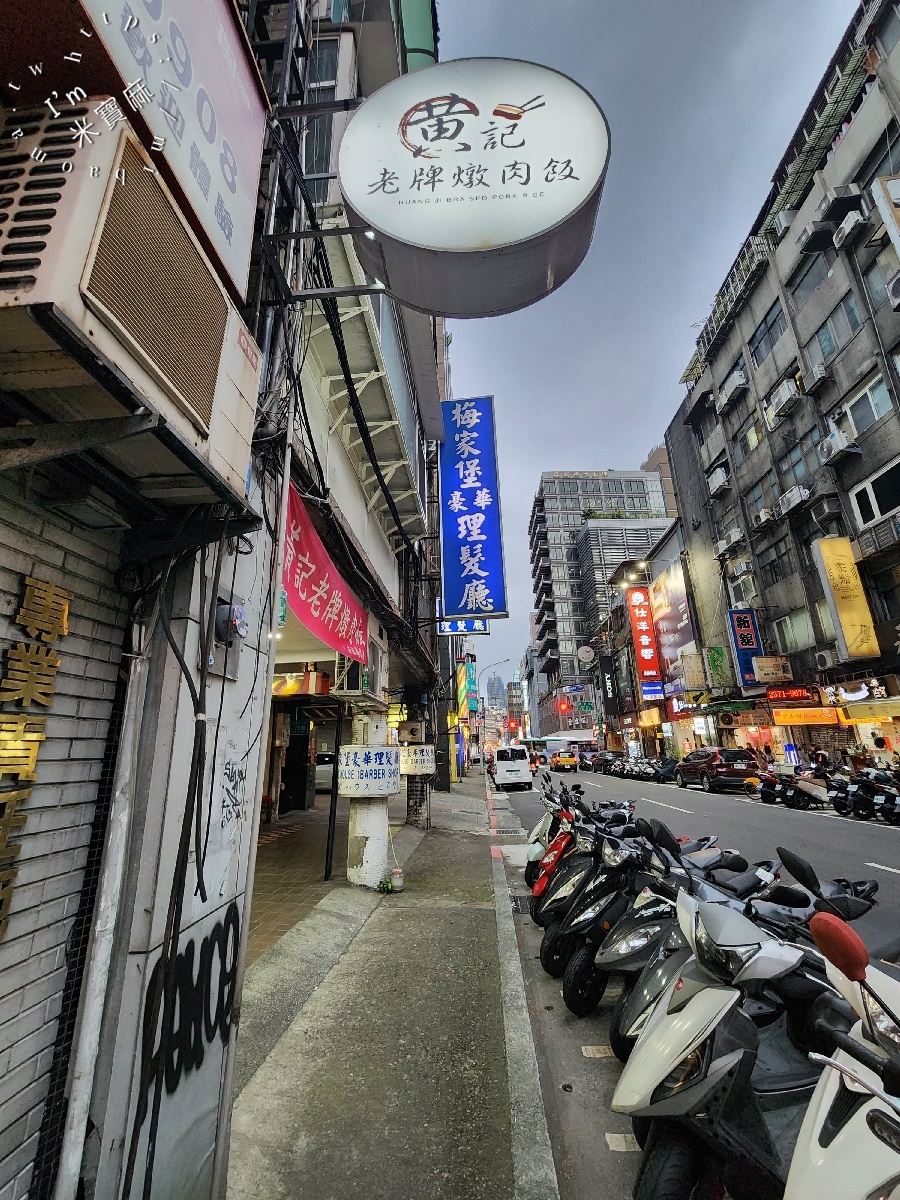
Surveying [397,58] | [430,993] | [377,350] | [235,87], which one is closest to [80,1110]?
[430,993]

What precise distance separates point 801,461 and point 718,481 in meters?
6.34

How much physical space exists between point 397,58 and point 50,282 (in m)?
8.31

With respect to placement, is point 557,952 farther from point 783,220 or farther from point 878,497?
point 783,220

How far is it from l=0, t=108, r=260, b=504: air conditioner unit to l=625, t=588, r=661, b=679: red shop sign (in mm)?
39866

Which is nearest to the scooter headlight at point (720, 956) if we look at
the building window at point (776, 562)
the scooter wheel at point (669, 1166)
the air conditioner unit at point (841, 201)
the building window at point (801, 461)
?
the scooter wheel at point (669, 1166)

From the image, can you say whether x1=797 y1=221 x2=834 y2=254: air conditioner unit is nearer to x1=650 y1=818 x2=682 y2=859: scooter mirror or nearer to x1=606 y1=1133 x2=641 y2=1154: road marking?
x1=650 y1=818 x2=682 y2=859: scooter mirror

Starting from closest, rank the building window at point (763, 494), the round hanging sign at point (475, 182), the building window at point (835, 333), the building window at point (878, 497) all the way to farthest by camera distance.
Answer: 1. the round hanging sign at point (475, 182)
2. the building window at point (878, 497)
3. the building window at point (835, 333)
4. the building window at point (763, 494)

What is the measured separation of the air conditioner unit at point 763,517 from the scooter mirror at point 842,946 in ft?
92.1

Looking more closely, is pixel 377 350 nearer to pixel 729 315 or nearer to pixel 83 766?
pixel 83 766

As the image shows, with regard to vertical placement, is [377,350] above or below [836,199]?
below

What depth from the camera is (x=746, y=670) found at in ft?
82.6

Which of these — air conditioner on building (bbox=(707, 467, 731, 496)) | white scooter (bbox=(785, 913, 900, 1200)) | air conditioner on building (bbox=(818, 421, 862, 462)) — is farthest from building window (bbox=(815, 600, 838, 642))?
white scooter (bbox=(785, 913, 900, 1200))

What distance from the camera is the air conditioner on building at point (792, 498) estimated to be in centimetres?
2268

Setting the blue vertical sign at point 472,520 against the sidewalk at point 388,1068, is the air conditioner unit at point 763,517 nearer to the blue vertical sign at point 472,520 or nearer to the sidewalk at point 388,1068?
the blue vertical sign at point 472,520
